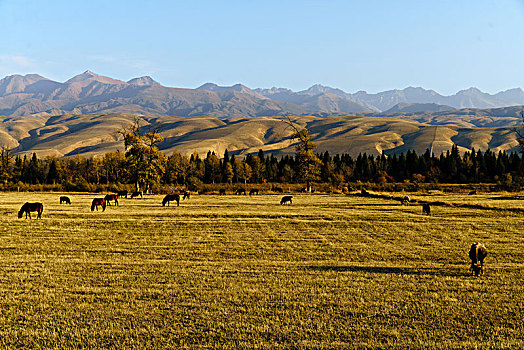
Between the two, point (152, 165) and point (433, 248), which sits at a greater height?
point (152, 165)

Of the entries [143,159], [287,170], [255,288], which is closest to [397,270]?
[255,288]

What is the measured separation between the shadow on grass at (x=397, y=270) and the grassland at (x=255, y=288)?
62 millimetres

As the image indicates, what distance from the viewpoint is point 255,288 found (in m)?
15.2

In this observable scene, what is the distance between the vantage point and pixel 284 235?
2791 cm

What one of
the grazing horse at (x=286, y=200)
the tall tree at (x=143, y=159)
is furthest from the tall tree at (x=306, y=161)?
the grazing horse at (x=286, y=200)

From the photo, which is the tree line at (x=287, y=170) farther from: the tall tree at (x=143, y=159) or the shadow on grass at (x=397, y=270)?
the shadow on grass at (x=397, y=270)

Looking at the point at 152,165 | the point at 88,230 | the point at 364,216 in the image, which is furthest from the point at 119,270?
the point at 152,165

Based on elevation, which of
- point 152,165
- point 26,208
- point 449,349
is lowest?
point 449,349

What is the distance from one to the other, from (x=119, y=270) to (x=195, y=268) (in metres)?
3.39

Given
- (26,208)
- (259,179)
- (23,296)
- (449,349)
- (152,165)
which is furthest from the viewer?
(259,179)

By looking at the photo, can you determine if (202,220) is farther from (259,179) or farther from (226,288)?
(259,179)

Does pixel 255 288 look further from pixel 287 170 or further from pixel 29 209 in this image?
pixel 287 170

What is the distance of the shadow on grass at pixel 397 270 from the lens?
17859mm

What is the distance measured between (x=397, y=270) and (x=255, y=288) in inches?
287
